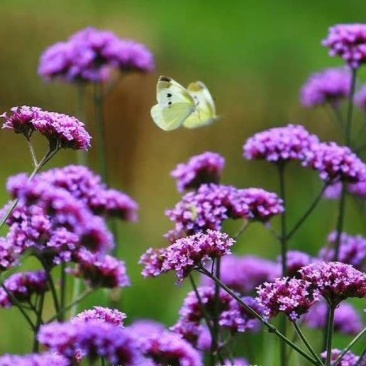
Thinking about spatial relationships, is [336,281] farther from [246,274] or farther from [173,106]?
[246,274]

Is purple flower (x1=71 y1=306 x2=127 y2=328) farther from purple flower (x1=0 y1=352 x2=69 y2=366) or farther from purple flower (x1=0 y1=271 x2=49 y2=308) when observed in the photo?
purple flower (x1=0 y1=271 x2=49 y2=308)

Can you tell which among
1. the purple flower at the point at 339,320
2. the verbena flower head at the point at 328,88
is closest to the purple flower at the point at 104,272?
the purple flower at the point at 339,320

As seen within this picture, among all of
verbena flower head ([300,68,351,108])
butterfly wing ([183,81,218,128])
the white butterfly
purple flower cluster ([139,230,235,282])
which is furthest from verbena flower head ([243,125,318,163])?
verbena flower head ([300,68,351,108])

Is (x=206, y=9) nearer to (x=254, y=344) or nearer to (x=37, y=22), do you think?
(x=37, y=22)

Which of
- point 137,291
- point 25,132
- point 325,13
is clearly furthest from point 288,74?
point 25,132

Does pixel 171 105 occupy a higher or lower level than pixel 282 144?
higher

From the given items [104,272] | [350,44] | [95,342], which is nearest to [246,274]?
[350,44]

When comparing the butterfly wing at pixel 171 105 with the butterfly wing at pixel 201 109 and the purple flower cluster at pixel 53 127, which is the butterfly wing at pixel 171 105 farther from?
the purple flower cluster at pixel 53 127
